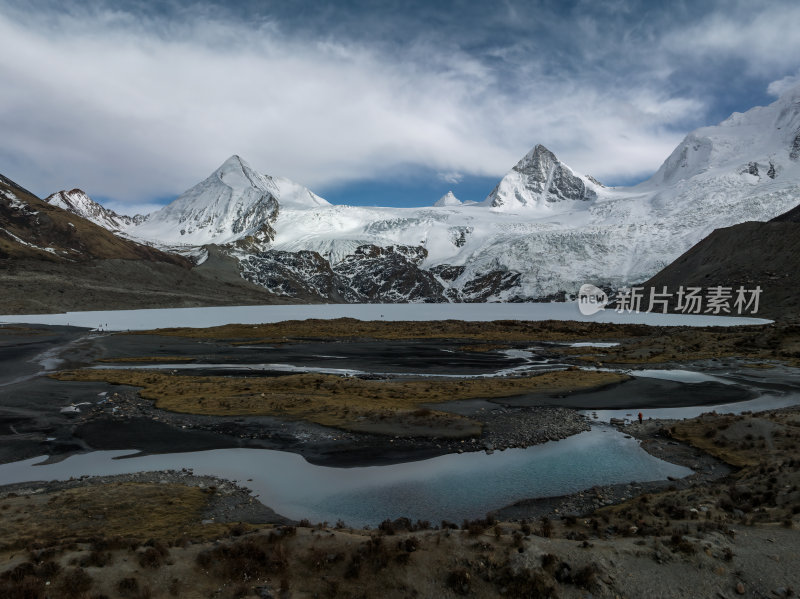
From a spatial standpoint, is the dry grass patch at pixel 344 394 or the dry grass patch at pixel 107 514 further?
the dry grass patch at pixel 344 394

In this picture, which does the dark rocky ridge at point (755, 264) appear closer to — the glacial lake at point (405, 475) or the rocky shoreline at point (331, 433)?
the rocky shoreline at point (331, 433)

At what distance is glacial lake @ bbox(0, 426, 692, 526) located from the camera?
64.8ft

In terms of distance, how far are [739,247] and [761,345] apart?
10801 centimetres

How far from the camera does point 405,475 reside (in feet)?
77.4

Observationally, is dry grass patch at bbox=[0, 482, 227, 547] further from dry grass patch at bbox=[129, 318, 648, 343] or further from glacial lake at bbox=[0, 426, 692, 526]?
dry grass patch at bbox=[129, 318, 648, 343]

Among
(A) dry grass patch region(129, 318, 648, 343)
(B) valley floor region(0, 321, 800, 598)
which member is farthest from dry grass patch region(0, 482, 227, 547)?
(A) dry grass patch region(129, 318, 648, 343)

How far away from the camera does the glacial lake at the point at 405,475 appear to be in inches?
778

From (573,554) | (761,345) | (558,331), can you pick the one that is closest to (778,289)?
(558,331)

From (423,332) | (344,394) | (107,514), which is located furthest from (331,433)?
(423,332)

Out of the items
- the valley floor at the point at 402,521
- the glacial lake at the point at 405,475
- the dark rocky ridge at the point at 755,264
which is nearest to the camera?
the valley floor at the point at 402,521

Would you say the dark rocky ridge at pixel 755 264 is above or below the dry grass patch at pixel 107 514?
above

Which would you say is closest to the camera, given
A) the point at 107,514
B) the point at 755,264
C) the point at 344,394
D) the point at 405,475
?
the point at 107,514

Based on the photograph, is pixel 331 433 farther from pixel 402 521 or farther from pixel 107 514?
pixel 107 514

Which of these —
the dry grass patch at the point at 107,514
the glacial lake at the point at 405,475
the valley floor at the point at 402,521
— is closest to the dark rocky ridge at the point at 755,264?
the valley floor at the point at 402,521
